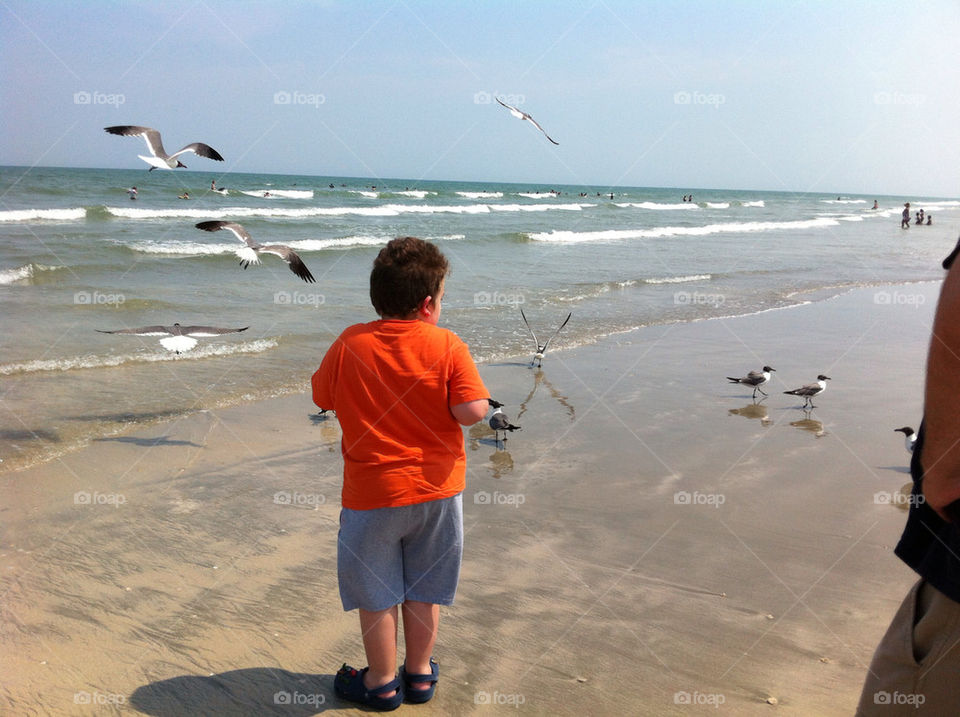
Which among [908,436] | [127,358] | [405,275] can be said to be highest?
[405,275]

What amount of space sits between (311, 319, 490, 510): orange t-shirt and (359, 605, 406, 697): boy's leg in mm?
412

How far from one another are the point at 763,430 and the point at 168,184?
164ft

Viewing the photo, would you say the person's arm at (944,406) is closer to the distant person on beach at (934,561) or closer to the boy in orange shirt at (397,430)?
the distant person on beach at (934,561)

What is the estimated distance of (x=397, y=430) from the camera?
2586 mm

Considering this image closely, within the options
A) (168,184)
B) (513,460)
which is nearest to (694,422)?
(513,460)

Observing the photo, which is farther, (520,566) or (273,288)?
(273,288)

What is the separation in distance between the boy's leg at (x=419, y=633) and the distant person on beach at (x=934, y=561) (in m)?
1.50

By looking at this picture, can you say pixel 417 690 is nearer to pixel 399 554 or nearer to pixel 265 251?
pixel 399 554

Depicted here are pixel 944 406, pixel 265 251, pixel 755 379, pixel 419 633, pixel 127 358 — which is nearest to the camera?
pixel 944 406

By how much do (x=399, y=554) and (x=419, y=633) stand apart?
13.1 inches

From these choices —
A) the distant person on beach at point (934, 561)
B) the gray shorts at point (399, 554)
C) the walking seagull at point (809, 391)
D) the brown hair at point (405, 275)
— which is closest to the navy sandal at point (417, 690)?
the gray shorts at point (399, 554)

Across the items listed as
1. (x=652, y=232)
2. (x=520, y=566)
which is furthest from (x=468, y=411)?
(x=652, y=232)

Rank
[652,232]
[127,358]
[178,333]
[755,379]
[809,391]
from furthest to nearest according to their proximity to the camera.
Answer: [652,232] → [127,358] → [755,379] → [809,391] → [178,333]

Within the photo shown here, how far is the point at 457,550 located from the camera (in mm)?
2734
